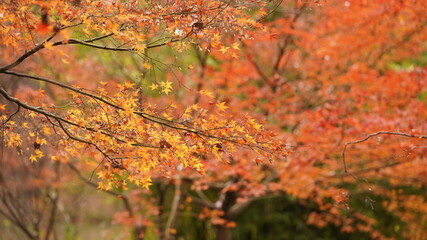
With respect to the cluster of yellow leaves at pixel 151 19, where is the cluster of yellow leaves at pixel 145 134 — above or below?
below

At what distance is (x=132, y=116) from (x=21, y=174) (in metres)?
9.25

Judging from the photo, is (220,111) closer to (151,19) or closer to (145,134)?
(145,134)

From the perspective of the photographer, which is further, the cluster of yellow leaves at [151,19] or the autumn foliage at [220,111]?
the autumn foliage at [220,111]

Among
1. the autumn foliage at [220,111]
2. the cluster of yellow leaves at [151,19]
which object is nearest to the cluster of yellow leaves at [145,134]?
the autumn foliage at [220,111]

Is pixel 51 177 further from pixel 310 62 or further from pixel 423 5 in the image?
pixel 423 5

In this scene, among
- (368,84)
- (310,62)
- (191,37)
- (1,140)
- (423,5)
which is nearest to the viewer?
(191,37)

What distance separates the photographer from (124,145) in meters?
3.74

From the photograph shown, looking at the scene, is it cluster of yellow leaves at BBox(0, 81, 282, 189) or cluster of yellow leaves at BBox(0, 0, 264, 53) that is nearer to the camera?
cluster of yellow leaves at BBox(0, 0, 264, 53)

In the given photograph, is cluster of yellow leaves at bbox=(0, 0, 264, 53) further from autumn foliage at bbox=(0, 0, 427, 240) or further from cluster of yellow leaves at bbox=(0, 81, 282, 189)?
cluster of yellow leaves at bbox=(0, 81, 282, 189)

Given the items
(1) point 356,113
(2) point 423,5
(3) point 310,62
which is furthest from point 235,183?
(2) point 423,5

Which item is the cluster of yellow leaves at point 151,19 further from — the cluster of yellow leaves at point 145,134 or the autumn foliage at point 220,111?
the cluster of yellow leaves at point 145,134

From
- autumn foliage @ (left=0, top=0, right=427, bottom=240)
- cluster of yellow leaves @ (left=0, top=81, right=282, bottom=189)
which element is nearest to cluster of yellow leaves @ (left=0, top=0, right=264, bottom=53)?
autumn foliage @ (left=0, top=0, right=427, bottom=240)

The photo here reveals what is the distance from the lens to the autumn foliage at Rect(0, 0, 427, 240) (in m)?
3.55

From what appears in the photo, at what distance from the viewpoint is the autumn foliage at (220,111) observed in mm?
3547
